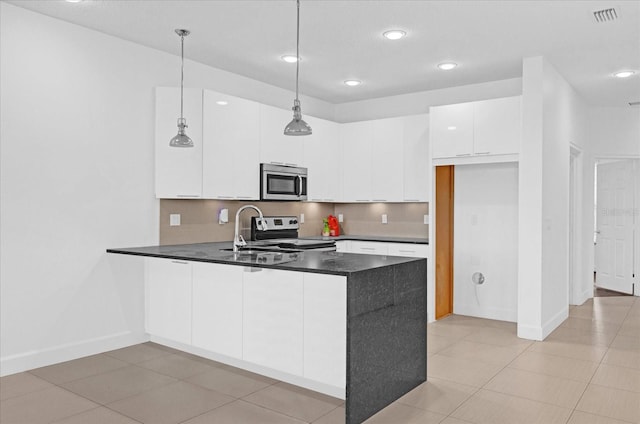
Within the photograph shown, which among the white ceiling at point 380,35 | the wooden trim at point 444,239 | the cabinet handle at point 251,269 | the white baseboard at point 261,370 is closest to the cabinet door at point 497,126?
the white ceiling at point 380,35

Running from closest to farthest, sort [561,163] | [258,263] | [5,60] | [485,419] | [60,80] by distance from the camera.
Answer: [485,419]
[258,263]
[5,60]
[60,80]
[561,163]

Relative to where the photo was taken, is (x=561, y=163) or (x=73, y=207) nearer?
(x=73, y=207)

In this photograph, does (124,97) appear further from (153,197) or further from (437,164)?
(437,164)

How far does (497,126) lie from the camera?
198 inches

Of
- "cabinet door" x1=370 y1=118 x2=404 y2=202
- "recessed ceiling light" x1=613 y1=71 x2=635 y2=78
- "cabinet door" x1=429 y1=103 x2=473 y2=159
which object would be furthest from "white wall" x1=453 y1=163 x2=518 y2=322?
Result: "recessed ceiling light" x1=613 y1=71 x2=635 y2=78

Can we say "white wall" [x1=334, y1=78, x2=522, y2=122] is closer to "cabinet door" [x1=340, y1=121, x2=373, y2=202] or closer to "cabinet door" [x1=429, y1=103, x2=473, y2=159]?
"cabinet door" [x1=340, y1=121, x2=373, y2=202]

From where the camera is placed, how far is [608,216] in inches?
303

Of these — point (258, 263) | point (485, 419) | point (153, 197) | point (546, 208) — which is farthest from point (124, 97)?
point (546, 208)

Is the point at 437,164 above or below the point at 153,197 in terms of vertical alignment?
above

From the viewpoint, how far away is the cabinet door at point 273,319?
3137 mm

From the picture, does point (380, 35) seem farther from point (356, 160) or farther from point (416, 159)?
point (356, 160)

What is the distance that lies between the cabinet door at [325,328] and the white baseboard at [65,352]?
2.10 m

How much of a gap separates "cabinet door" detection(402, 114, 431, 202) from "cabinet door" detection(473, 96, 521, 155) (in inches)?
26.7

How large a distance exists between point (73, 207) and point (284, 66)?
95.7 inches
